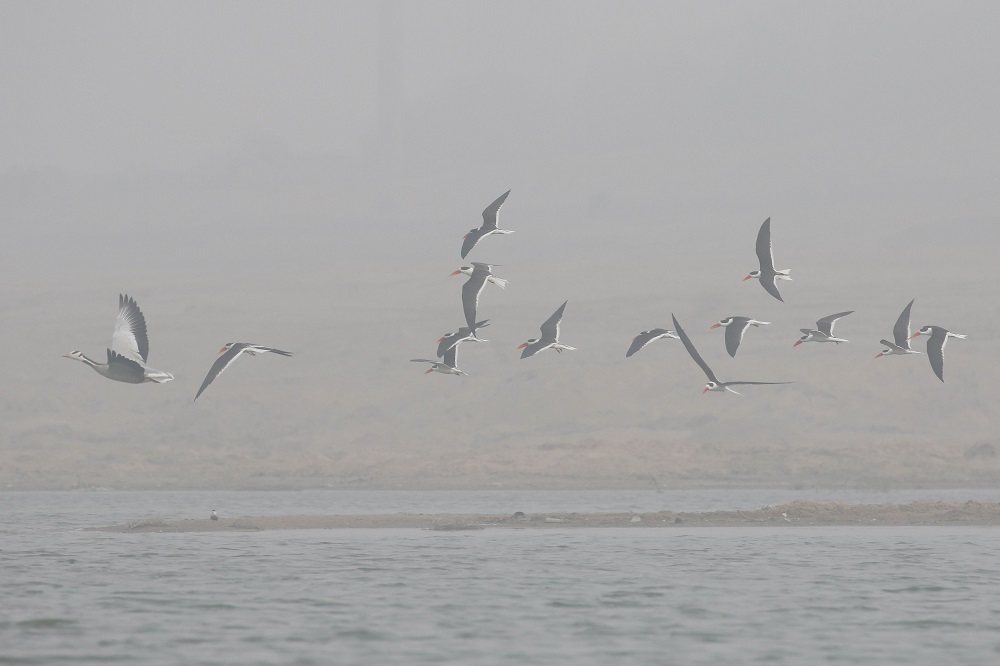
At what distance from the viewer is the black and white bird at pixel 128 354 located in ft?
91.0

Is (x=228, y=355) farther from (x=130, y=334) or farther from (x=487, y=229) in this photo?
(x=487, y=229)

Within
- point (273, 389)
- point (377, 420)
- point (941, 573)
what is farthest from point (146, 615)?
point (273, 389)

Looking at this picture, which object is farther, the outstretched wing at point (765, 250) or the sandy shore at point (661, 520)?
the sandy shore at point (661, 520)

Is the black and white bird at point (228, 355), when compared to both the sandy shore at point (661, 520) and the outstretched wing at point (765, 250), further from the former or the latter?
the outstretched wing at point (765, 250)

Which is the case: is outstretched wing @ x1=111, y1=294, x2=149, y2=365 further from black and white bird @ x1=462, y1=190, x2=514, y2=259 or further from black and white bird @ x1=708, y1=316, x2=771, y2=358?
black and white bird @ x1=708, y1=316, x2=771, y2=358

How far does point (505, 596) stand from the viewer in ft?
91.2

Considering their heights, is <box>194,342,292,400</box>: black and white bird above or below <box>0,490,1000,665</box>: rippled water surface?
above

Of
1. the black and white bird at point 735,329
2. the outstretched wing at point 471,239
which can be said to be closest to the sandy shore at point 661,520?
the black and white bird at point 735,329

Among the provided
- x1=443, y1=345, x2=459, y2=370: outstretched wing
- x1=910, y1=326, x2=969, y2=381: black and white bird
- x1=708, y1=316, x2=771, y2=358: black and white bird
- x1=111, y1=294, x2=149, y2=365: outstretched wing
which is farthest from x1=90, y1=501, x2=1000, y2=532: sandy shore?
x1=111, y1=294, x2=149, y2=365: outstretched wing

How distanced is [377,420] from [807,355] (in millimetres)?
38929

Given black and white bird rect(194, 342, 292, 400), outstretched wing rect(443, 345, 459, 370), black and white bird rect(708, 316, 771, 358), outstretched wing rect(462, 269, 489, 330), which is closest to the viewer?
black and white bird rect(194, 342, 292, 400)

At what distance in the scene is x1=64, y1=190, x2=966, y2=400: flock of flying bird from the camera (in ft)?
92.8

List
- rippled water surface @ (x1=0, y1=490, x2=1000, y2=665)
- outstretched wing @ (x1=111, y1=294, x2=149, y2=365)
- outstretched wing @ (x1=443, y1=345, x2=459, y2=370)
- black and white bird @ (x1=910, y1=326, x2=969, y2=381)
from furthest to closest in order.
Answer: outstretched wing @ (x1=443, y1=345, x2=459, y2=370) < black and white bird @ (x1=910, y1=326, x2=969, y2=381) < outstretched wing @ (x1=111, y1=294, x2=149, y2=365) < rippled water surface @ (x1=0, y1=490, x2=1000, y2=665)

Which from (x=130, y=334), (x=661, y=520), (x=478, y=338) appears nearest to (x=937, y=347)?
(x=661, y=520)
